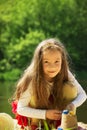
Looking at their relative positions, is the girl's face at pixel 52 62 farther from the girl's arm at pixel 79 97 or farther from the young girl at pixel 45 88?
the girl's arm at pixel 79 97

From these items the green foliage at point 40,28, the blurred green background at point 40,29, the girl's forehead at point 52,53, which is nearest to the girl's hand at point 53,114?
the girl's forehead at point 52,53

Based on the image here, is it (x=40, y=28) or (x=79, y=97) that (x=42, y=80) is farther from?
(x=40, y=28)

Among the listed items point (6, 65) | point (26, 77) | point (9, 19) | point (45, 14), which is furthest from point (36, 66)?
point (9, 19)

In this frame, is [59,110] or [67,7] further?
[67,7]

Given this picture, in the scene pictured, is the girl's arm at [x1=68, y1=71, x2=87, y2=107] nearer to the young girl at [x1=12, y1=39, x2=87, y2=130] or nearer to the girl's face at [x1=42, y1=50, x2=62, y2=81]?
the young girl at [x1=12, y1=39, x2=87, y2=130]

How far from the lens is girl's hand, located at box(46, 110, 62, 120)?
99.3 inches

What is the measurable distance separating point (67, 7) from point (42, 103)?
28.5 metres

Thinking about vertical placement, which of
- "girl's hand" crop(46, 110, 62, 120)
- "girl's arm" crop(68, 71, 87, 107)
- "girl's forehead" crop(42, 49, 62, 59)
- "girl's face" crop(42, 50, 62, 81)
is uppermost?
"girl's forehead" crop(42, 49, 62, 59)

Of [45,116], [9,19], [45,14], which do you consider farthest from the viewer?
[9,19]

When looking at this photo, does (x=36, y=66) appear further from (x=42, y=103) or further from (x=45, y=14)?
(x=45, y=14)

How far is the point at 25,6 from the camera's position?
33094 millimetres

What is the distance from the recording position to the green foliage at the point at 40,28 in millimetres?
28203

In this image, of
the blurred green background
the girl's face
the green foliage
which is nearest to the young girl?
the girl's face

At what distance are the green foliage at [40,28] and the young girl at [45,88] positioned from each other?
24.5 m
